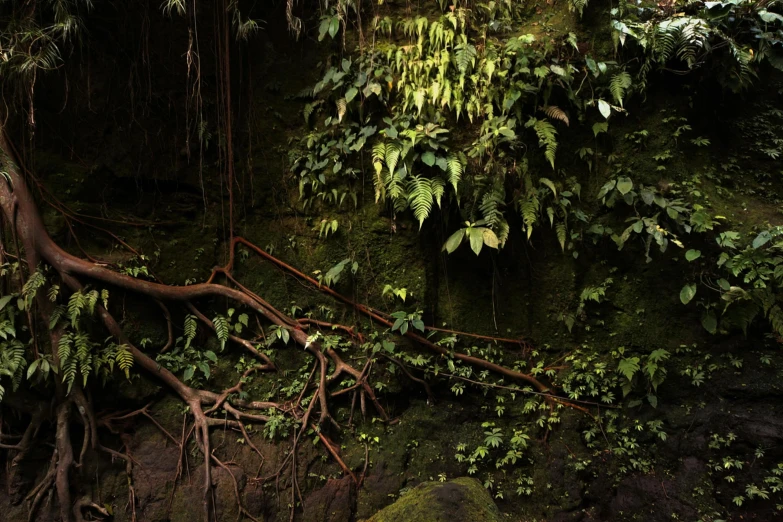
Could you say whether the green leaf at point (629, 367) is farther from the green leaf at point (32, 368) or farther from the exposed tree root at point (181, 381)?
the green leaf at point (32, 368)

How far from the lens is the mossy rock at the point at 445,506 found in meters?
3.01

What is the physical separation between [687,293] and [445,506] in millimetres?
2782

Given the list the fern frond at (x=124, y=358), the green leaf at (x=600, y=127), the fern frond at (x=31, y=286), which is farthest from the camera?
the green leaf at (x=600, y=127)

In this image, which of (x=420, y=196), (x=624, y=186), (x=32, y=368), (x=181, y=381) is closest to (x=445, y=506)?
(x=420, y=196)

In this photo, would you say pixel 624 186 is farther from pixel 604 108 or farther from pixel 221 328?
pixel 221 328

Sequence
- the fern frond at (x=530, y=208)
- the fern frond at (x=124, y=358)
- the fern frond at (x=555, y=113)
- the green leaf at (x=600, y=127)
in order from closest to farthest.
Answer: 1. the fern frond at (x=124, y=358)
2. the fern frond at (x=530, y=208)
3. the fern frond at (x=555, y=113)
4. the green leaf at (x=600, y=127)

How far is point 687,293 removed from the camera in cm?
403

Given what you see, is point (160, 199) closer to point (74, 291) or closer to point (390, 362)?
point (74, 291)

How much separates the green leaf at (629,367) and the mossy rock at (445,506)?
1.68 metres

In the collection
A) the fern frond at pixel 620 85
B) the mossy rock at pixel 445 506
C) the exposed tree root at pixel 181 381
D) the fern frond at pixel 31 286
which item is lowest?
the mossy rock at pixel 445 506

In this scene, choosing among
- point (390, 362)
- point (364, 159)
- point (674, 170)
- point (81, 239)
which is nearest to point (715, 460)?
point (674, 170)

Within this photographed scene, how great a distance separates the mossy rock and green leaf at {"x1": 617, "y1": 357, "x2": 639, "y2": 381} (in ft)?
5.52

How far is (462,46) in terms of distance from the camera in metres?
4.34

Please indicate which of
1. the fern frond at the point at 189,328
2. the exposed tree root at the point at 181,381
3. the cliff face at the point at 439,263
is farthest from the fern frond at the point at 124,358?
the fern frond at the point at 189,328
